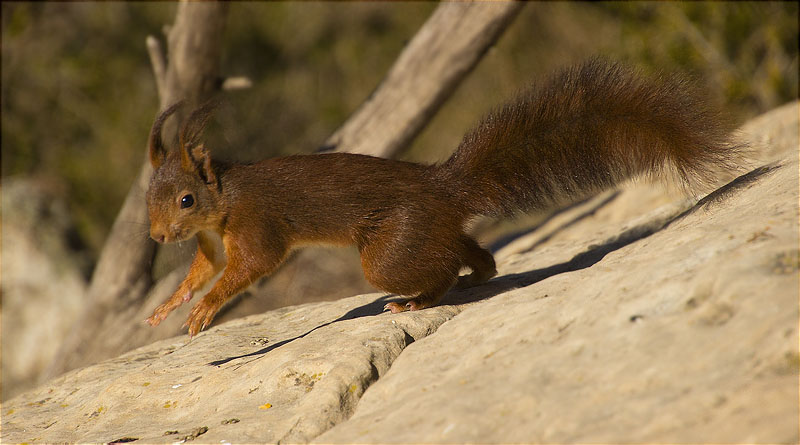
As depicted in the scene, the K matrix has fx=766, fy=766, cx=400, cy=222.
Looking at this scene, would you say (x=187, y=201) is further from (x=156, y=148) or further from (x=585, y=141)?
(x=585, y=141)

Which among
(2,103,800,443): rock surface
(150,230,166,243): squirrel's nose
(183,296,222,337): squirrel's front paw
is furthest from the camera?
(150,230,166,243): squirrel's nose

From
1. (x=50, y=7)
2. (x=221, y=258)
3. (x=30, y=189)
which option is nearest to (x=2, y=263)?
(x=30, y=189)

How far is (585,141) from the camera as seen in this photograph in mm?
4023

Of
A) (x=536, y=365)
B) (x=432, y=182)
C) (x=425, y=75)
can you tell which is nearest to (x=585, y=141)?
(x=432, y=182)

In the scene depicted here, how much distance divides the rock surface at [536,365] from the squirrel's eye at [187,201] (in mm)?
890

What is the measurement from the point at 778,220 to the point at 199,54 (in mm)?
5705

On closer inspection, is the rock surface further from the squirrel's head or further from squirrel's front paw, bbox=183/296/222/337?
the squirrel's head

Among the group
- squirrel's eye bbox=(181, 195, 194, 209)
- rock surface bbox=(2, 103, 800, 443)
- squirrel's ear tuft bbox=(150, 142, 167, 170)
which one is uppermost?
squirrel's ear tuft bbox=(150, 142, 167, 170)

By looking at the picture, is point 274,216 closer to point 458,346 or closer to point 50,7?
point 458,346

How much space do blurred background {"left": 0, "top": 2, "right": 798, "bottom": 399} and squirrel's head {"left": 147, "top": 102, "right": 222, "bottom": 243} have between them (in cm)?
478

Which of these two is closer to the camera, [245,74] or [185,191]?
[185,191]

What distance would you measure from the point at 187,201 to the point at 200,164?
0.87ft

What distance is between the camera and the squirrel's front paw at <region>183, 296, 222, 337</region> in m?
4.11

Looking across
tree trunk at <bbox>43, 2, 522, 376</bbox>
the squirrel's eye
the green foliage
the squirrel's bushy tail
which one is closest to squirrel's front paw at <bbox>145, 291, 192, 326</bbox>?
the squirrel's eye
